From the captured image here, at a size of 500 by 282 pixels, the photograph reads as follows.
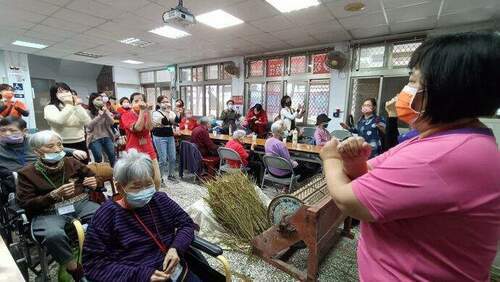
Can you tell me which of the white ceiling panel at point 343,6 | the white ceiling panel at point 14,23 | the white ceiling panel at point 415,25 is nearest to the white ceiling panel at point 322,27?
the white ceiling panel at point 343,6

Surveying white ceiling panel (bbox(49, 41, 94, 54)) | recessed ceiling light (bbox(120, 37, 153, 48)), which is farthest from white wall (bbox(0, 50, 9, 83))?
recessed ceiling light (bbox(120, 37, 153, 48))

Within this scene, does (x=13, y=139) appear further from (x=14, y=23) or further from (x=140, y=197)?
(x=14, y=23)

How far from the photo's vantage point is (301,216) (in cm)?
172

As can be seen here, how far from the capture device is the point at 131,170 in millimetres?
1304

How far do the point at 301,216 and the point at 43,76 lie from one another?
12.0m

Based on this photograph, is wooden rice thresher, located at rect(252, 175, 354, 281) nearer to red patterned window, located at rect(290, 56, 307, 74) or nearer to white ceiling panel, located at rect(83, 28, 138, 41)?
red patterned window, located at rect(290, 56, 307, 74)

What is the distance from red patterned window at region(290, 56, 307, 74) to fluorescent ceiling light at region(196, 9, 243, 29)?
2517 mm

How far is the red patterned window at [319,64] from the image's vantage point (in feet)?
19.9

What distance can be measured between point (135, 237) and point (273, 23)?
14.1 feet

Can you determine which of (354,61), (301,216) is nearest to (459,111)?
(301,216)

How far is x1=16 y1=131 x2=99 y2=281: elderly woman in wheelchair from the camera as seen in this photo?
1.52 m

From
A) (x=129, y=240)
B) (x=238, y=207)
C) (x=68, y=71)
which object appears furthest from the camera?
(x=68, y=71)

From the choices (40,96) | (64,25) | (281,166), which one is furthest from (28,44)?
(281,166)

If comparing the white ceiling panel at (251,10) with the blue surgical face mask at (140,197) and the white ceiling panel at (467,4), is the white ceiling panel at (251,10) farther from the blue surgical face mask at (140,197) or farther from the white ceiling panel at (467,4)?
the blue surgical face mask at (140,197)
